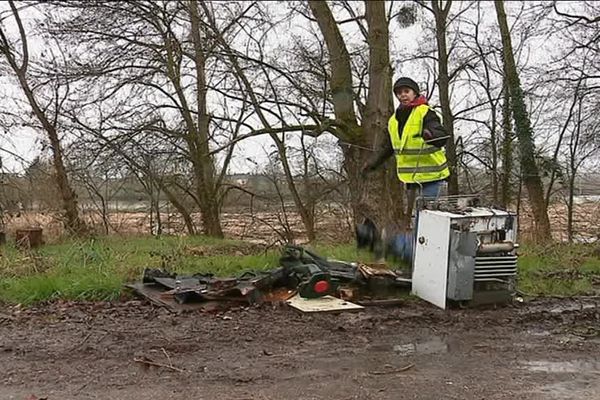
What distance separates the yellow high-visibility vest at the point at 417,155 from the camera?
6.57 meters

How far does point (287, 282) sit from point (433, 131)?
1.96 meters

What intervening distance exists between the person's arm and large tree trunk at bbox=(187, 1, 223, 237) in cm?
821

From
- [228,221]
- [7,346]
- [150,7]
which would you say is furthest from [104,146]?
[7,346]

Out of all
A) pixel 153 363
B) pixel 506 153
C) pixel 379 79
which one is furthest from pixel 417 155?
pixel 506 153

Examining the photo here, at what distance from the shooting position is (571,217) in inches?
599

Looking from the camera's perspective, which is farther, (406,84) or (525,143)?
(525,143)

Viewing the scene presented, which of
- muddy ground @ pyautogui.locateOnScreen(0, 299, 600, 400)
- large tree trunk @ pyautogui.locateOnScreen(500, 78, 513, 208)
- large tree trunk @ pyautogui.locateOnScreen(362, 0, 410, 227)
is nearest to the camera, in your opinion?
muddy ground @ pyautogui.locateOnScreen(0, 299, 600, 400)

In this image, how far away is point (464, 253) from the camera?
546 centimetres

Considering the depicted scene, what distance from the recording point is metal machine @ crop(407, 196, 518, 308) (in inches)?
216

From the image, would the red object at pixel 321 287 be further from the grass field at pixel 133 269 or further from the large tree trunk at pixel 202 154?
the large tree trunk at pixel 202 154

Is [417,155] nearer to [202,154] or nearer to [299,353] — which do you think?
[299,353]

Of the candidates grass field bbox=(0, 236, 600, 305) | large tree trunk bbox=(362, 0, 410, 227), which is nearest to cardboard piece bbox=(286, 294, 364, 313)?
grass field bbox=(0, 236, 600, 305)

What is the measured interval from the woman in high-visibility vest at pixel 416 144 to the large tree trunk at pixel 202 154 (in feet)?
25.9

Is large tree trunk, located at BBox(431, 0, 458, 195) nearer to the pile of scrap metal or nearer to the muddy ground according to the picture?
the pile of scrap metal
